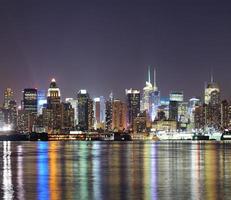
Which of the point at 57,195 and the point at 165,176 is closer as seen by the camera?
the point at 57,195

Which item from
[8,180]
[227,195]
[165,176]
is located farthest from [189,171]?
[227,195]

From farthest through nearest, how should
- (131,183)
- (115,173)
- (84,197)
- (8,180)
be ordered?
(115,173), (8,180), (131,183), (84,197)

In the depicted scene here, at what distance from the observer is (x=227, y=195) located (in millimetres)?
36250

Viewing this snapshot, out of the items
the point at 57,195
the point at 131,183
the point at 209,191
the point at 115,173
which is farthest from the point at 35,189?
the point at 115,173

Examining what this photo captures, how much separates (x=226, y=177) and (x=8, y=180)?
53.9 ft

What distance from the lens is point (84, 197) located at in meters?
35.7

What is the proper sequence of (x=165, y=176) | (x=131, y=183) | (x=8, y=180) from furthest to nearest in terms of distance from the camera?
1. (x=165, y=176)
2. (x=8, y=180)
3. (x=131, y=183)

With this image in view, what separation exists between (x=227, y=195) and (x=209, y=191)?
7.72 ft

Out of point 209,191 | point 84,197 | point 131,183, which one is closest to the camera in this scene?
point 84,197

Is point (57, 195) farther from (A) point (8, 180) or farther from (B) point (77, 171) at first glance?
(B) point (77, 171)

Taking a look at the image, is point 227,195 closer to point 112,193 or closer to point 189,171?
point 112,193

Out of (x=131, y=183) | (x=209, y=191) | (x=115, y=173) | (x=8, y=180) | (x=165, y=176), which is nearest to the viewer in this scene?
(x=209, y=191)

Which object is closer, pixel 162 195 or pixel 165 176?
pixel 162 195

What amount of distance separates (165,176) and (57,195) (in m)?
16.1
